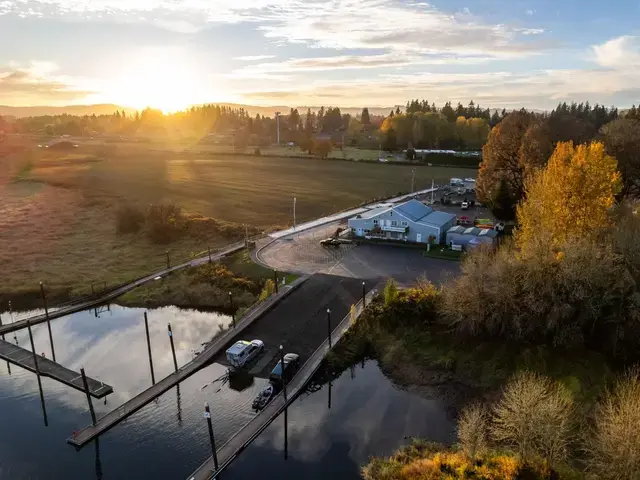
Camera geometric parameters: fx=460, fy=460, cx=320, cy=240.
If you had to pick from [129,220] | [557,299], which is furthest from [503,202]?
[129,220]

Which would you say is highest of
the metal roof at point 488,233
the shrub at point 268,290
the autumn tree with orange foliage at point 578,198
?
the autumn tree with orange foliage at point 578,198

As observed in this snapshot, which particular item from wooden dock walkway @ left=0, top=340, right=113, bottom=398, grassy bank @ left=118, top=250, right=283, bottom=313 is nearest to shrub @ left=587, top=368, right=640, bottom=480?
wooden dock walkway @ left=0, top=340, right=113, bottom=398

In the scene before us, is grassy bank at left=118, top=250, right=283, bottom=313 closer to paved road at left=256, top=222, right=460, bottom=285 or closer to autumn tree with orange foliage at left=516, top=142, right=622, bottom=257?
paved road at left=256, top=222, right=460, bottom=285

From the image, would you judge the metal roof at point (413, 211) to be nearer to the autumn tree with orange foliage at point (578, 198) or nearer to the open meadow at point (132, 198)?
the open meadow at point (132, 198)

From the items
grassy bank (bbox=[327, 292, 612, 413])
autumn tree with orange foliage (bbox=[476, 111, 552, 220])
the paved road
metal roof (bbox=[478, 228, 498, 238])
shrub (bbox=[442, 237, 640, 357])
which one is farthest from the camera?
autumn tree with orange foliage (bbox=[476, 111, 552, 220])

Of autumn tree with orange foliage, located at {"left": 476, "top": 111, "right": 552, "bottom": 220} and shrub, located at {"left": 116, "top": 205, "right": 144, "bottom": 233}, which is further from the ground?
autumn tree with orange foliage, located at {"left": 476, "top": 111, "right": 552, "bottom": 220}

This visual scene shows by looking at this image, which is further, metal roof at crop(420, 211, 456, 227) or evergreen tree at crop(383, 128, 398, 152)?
evergreen tree at crop(383, 128, 398, 152)

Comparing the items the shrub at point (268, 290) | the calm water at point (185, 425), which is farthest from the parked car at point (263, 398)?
the shrub at point (268, 290)
